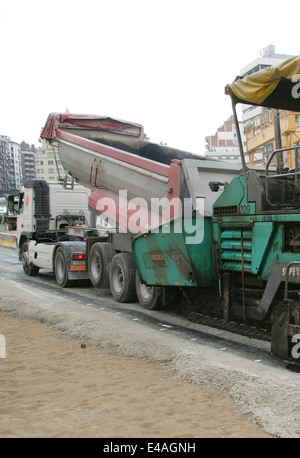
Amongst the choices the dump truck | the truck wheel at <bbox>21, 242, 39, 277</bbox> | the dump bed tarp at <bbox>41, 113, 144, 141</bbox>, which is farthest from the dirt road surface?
the truck wheel at <bbox>21, 242, 39, 277</bbox>

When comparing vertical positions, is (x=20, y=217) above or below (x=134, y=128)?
below

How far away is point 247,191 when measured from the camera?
6.79m

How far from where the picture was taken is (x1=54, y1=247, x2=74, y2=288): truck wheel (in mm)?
12031

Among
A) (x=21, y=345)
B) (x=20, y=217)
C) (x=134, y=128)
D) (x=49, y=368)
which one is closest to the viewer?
(x=49, y=368)

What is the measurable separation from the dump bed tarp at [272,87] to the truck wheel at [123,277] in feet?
13.5

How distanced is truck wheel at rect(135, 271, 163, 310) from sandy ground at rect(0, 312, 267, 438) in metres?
2.71

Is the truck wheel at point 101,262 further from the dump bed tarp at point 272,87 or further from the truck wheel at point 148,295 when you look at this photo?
the dump bed tarp at point 272,87

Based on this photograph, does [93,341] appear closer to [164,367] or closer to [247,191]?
[164,367]

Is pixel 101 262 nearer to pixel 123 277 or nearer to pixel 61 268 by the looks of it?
pixel 123 277

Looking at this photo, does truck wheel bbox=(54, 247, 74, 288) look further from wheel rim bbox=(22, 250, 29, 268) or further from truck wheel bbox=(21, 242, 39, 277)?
wheel rim bbox=(22, 250, 29, 268)

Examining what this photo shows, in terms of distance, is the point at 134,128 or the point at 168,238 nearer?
the point at 168,238

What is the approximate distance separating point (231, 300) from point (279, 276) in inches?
50.2

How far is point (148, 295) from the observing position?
30.2 ft

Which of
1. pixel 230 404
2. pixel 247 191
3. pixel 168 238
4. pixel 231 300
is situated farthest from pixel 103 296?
pixel 230 404
